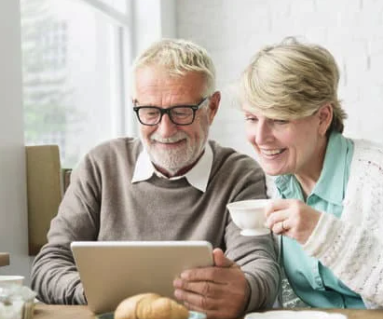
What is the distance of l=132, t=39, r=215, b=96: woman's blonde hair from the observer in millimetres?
1979

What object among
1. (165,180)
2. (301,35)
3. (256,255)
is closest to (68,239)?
(165,180)

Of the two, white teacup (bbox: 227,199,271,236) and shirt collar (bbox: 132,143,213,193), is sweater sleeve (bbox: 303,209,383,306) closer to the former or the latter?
white teacup (bbox: 227,199,271,236)

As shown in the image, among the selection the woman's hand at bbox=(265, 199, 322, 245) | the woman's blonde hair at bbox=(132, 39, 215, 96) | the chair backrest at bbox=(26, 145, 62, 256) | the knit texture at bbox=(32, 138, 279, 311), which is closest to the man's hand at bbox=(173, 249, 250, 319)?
the woman's hand at bbox=(265, 199, 322, 245)

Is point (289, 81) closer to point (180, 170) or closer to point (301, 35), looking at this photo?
point (180, 170)

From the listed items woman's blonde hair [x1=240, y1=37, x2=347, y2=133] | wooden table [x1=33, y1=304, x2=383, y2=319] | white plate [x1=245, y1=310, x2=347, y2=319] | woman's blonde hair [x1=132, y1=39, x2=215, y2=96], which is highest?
woman's blonde hair [x1=132, y1=39, x2=215, y2=96]

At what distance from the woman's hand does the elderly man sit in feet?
1.17

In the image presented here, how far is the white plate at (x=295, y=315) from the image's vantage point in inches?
53.6

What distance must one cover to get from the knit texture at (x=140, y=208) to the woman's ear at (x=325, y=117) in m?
0.26

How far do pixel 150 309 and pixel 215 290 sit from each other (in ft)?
0.94

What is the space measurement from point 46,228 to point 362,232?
44.9 inches

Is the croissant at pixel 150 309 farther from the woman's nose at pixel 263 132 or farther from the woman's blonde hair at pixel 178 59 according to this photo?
the woman's blonde hair at pixel 178 59

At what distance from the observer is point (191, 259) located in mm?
1383

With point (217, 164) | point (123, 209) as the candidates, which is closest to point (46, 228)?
point (123, 209)

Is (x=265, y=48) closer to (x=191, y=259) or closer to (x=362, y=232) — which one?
(x=362, y=232)
